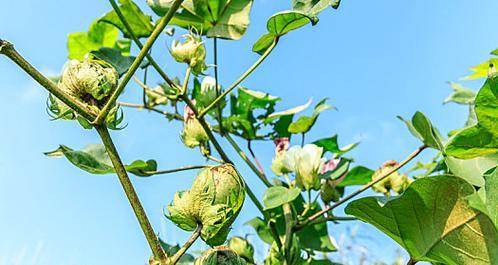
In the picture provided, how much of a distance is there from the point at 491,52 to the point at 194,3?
42 cm

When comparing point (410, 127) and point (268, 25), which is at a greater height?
point (268, 25)

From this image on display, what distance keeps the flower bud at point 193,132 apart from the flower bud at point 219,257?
1.49 feet

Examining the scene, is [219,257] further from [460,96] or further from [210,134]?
[460,96]

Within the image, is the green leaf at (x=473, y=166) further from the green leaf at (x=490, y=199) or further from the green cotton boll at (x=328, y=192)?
the green cotton boll at (x=328, y=192)

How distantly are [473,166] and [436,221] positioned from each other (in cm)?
24

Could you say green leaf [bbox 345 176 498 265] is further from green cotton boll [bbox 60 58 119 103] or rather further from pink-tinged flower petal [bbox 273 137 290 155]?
pink-tinged flower petal [bbox 273 137 290 155]

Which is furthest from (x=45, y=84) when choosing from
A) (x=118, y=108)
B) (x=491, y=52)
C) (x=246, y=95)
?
(x=246, y=95)

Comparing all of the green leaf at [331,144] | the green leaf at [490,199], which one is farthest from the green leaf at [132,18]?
the green leaf at [490,199]

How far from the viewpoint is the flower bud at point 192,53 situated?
0.90 meters

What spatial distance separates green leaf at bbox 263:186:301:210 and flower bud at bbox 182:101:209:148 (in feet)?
0.57

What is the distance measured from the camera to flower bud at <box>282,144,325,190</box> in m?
0.97

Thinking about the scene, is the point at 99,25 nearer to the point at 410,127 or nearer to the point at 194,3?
the point at 194,3

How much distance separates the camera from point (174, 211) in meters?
0.53

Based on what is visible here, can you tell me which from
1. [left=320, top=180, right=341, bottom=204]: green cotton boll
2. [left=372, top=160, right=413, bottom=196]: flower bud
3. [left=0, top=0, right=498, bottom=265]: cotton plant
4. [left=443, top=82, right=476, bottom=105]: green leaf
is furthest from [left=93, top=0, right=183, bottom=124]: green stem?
[left=443, top=82, right=476, bottom=105]: green leaf
